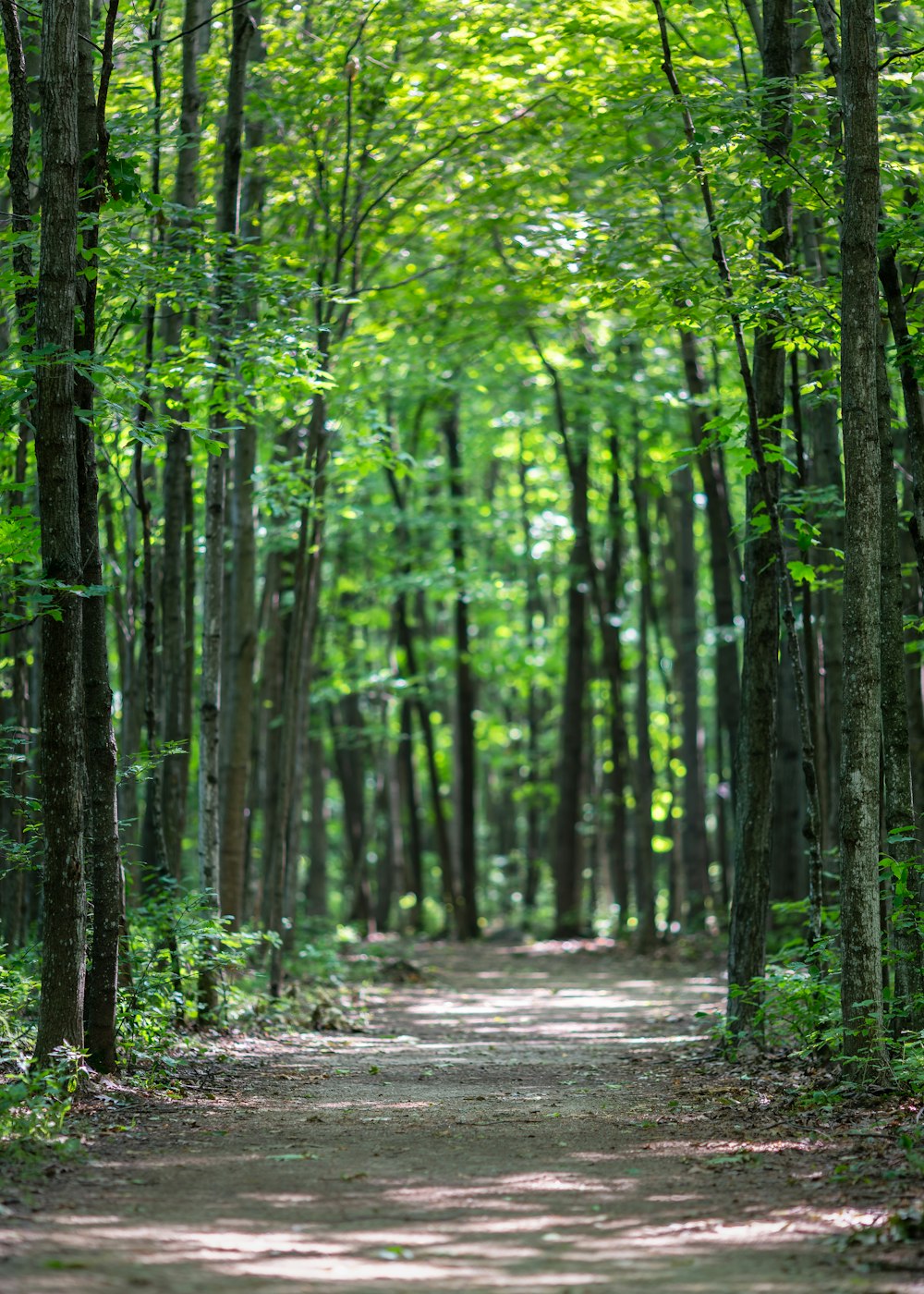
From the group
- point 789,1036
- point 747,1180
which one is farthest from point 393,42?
point 747,1180

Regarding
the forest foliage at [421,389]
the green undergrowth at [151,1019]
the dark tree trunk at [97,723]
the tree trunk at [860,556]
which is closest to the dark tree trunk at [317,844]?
the forest foliage at [421,389]

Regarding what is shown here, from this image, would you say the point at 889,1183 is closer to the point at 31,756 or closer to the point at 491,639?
the point at 31,756

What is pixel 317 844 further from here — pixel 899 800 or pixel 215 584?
pixel 899 800

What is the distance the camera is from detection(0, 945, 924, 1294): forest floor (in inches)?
166

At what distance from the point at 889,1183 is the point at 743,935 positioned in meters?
4.17

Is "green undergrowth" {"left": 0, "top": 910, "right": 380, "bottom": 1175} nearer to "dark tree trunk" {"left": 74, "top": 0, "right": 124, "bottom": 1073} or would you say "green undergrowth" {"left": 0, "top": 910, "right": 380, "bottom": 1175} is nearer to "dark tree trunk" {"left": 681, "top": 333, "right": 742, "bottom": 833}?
"dark tree trunk" {"left": 74, "top": 0, "right": 124, "bottom": 1073}

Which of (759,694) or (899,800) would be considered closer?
(899,800)

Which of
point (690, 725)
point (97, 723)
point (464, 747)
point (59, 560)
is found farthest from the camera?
point (464, 747)

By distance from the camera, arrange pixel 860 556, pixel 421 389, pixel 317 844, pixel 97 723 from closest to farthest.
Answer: pixel 860 556 → pixel 97 723 → pixel 421 389 → pixel 317 844

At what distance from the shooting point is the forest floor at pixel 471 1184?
13.8 ft

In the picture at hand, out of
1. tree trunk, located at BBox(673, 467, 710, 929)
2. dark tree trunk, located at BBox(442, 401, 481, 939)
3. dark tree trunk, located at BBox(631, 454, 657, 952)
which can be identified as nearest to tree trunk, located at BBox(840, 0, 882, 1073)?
dark tree trunk, located at BBox(631, 454, 657, 952)

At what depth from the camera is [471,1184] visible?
548 cm

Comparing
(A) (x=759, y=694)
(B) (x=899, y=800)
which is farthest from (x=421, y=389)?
(B) (x=899, y=800)

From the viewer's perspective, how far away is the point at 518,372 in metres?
21.8
